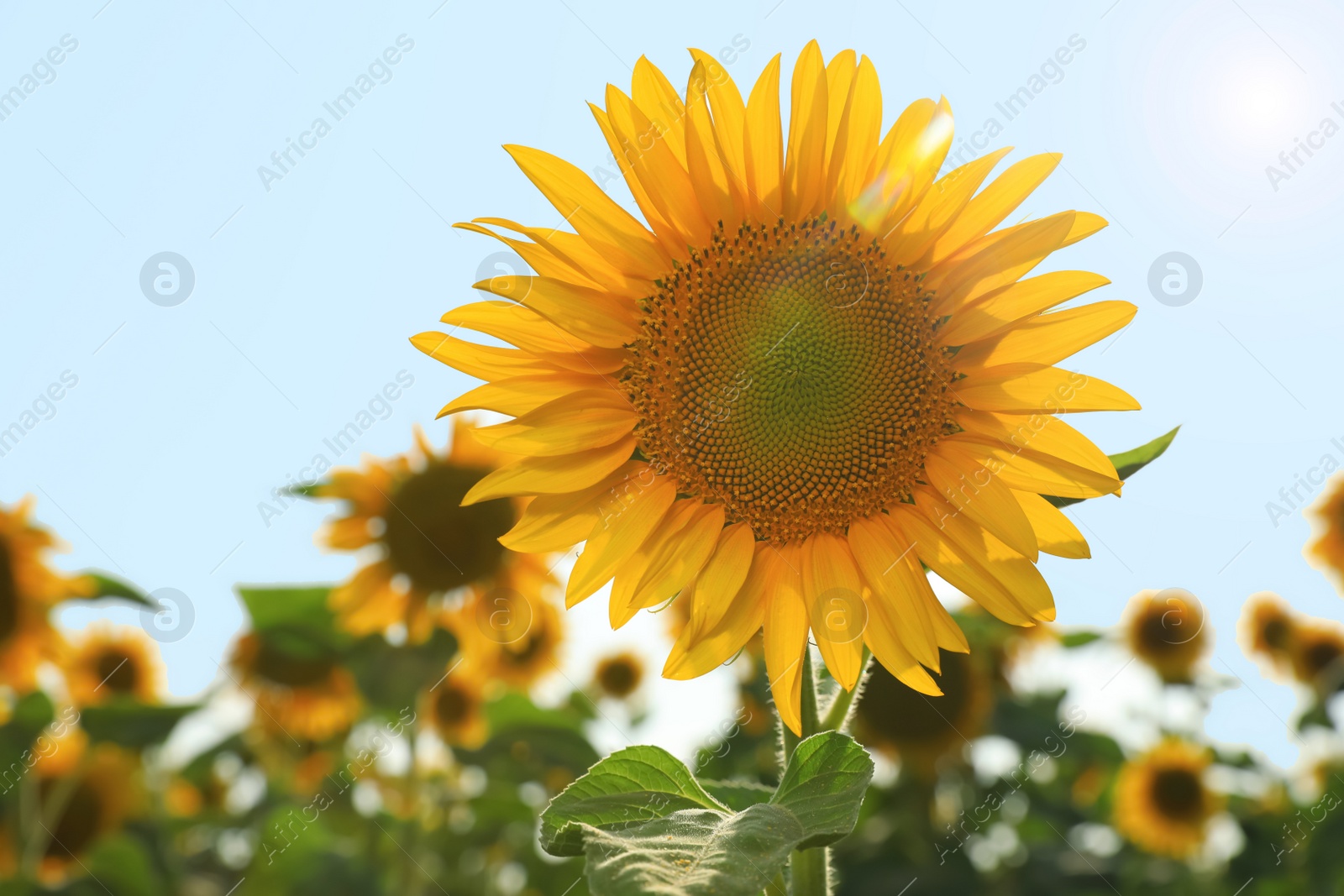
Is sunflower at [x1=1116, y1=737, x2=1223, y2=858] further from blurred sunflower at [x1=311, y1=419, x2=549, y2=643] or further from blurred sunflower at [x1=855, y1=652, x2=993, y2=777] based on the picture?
blurred sunflower at [x1=311, y1=419, x2=549, y2=643]

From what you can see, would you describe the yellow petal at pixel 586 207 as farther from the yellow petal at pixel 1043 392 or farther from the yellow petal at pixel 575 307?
the yellow petal at pixel 1043 392

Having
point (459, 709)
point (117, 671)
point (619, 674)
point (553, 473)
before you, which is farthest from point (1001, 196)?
point (117, 671)

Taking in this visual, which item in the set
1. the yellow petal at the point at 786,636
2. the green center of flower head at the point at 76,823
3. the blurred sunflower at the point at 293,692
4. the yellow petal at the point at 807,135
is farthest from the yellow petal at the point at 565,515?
the green center of flower head at the point at 76,823

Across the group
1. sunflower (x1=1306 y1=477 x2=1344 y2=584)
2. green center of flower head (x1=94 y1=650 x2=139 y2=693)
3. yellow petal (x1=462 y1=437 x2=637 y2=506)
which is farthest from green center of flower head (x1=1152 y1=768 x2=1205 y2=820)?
green center of flower head (x1=94 y1=650 x2=139 y2=693)

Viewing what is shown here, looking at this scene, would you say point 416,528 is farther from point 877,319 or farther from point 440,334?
point 877,319

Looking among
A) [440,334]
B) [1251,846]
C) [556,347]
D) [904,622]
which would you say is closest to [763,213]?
[556,347]
